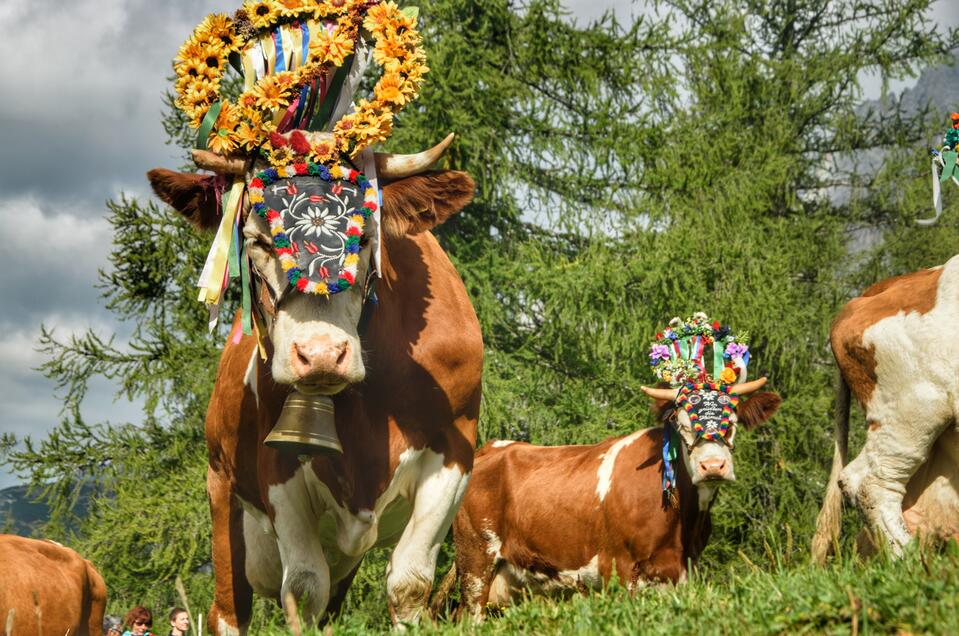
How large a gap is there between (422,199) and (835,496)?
3.17 metres

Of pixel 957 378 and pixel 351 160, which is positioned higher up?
pixel 351 160

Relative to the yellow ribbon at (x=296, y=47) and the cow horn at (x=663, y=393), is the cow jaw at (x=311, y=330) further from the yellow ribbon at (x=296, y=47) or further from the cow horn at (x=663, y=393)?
the cow horn at (x=663, y=393)

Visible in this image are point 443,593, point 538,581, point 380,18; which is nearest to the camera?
point 380,18

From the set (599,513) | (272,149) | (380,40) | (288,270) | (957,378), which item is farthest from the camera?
(599,513)

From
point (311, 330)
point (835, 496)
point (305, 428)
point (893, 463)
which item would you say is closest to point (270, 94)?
point (311, 330)

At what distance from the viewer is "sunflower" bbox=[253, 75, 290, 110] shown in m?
4.70

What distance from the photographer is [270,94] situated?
4.74 m

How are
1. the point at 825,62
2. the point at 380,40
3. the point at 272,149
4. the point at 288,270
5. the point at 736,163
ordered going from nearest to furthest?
the point at 288,270 → the point at 272,149 → the point at 380,40 → the point at 736,163 → the point at 825,62

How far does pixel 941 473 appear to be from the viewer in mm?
5938

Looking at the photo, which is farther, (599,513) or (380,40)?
(599,513)

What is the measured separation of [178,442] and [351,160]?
10385mm

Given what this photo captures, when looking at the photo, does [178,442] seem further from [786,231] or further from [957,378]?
[957,378]

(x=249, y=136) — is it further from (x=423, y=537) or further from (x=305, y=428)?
(x=423, y=537)

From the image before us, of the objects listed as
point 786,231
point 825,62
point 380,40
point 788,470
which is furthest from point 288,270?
point 825,62
